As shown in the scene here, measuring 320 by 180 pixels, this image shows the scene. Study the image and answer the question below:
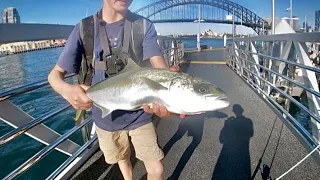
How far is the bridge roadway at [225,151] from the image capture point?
2459 millimetres

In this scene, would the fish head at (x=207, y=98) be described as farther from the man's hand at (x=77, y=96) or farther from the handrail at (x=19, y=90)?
the handrail at (x=19, y=90)

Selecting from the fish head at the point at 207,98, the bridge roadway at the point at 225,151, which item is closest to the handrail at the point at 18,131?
the bridge roadway at the point at 225,151

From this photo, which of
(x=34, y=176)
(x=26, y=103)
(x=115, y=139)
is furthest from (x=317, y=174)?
(x=26, y=103)

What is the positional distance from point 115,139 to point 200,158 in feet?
4.16

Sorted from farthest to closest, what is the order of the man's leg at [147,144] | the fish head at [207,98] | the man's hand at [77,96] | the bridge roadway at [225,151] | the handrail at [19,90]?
1. the bridge roadway at [225,151]
2. the man's leg at [147,144]
3. the handrail at [19,90]
4. the man's hand at [77,96]
5. the fish head at [207,98]

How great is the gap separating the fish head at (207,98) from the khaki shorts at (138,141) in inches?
22.6

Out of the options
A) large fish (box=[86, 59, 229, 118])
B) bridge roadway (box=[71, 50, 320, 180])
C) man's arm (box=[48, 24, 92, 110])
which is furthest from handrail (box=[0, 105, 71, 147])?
bridge roadway (box=[71, 50, 320, 180])

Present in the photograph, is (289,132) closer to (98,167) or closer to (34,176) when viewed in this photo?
(98,167)

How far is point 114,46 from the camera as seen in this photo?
5.39 feet

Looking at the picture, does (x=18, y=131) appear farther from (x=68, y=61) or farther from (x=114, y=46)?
(x=114, y=46)

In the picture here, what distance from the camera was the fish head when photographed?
119cm

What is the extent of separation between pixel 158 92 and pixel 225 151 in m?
1.90

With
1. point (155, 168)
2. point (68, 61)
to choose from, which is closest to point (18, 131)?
point (68, 61)

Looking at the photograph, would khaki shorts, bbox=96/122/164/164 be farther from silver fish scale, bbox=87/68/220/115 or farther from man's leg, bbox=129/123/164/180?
silver fish scale, bbox=87/68/220/115
